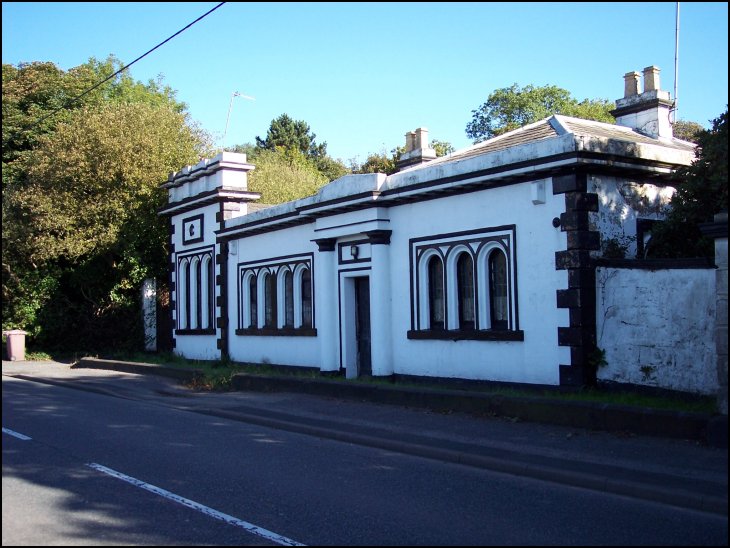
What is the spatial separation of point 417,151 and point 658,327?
28.5ft

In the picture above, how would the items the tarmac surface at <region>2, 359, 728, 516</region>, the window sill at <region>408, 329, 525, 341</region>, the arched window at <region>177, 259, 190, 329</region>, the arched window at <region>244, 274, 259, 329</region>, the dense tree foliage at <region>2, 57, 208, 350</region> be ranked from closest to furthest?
the tarmac surface at <region>2, 359, 728, 516</region>, the window sill at <region>408, 329, 525, 341</region>, the arched window at <region>244, 274, 259, 329</region>, the arched window at <region>177, 259, 190, 329</region>, the dense tree foliage at <region>2, 57, 208, 350</region>

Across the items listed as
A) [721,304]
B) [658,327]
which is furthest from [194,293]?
[721,304]

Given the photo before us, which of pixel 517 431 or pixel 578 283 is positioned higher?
pixel 578 283

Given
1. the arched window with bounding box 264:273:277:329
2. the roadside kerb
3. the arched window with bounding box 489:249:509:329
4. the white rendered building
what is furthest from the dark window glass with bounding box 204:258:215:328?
the arched window with bounding box 489:249:509:329

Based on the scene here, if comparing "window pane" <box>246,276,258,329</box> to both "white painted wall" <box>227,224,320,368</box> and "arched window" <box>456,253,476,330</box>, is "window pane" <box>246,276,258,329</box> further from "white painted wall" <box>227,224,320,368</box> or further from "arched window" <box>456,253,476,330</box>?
"arched window" <box>456,253,476,330</box>

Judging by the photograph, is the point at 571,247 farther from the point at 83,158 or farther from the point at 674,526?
the point at 83,158

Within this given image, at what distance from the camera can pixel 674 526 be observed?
21.8 ft

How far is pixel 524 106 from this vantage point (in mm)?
55656

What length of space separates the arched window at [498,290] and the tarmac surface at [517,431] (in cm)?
209

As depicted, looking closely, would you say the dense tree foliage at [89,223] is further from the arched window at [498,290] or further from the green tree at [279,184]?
the arched window at [498,290]

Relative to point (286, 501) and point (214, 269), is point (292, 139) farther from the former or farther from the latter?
point (286, 501)

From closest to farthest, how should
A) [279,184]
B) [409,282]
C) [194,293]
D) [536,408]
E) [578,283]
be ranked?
1. [536,408]
2. [578,283]
3. [409,282]
4. [194,293]
5. [279,184]

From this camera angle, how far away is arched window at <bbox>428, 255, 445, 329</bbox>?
1545 centimetres

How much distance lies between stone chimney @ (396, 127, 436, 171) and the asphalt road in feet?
31.6
